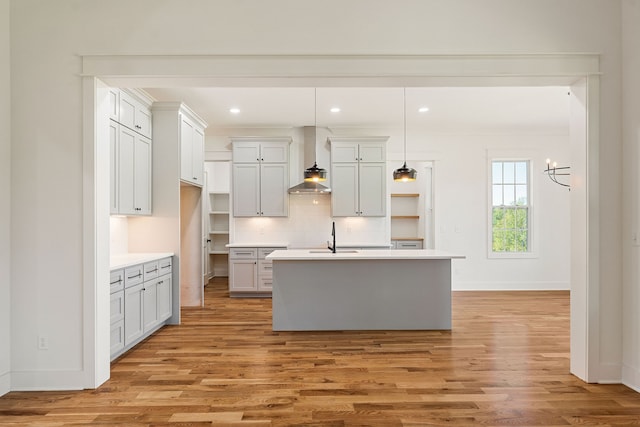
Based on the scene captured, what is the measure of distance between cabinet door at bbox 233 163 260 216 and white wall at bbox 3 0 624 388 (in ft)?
12.4

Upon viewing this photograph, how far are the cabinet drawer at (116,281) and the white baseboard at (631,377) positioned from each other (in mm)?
4260

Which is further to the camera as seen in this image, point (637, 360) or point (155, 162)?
point (155, 162)

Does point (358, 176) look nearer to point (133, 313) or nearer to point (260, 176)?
point (260, 176)

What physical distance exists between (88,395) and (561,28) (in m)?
4.54

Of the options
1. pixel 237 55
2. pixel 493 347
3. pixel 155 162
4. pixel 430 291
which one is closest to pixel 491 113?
pixel 430 291

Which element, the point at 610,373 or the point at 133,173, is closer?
the point at 610,373

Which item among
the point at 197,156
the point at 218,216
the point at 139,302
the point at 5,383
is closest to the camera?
the point at 5,383

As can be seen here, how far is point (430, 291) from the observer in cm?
450

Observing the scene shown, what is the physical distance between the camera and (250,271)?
257 inches

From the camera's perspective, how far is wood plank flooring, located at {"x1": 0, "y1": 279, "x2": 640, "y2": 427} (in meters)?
2.51

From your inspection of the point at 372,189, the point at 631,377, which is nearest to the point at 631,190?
the point at 631,377

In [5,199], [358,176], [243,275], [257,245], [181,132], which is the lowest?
[243,275]

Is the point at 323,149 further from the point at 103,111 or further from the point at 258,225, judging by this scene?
the point at 103,111

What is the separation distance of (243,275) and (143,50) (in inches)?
166
